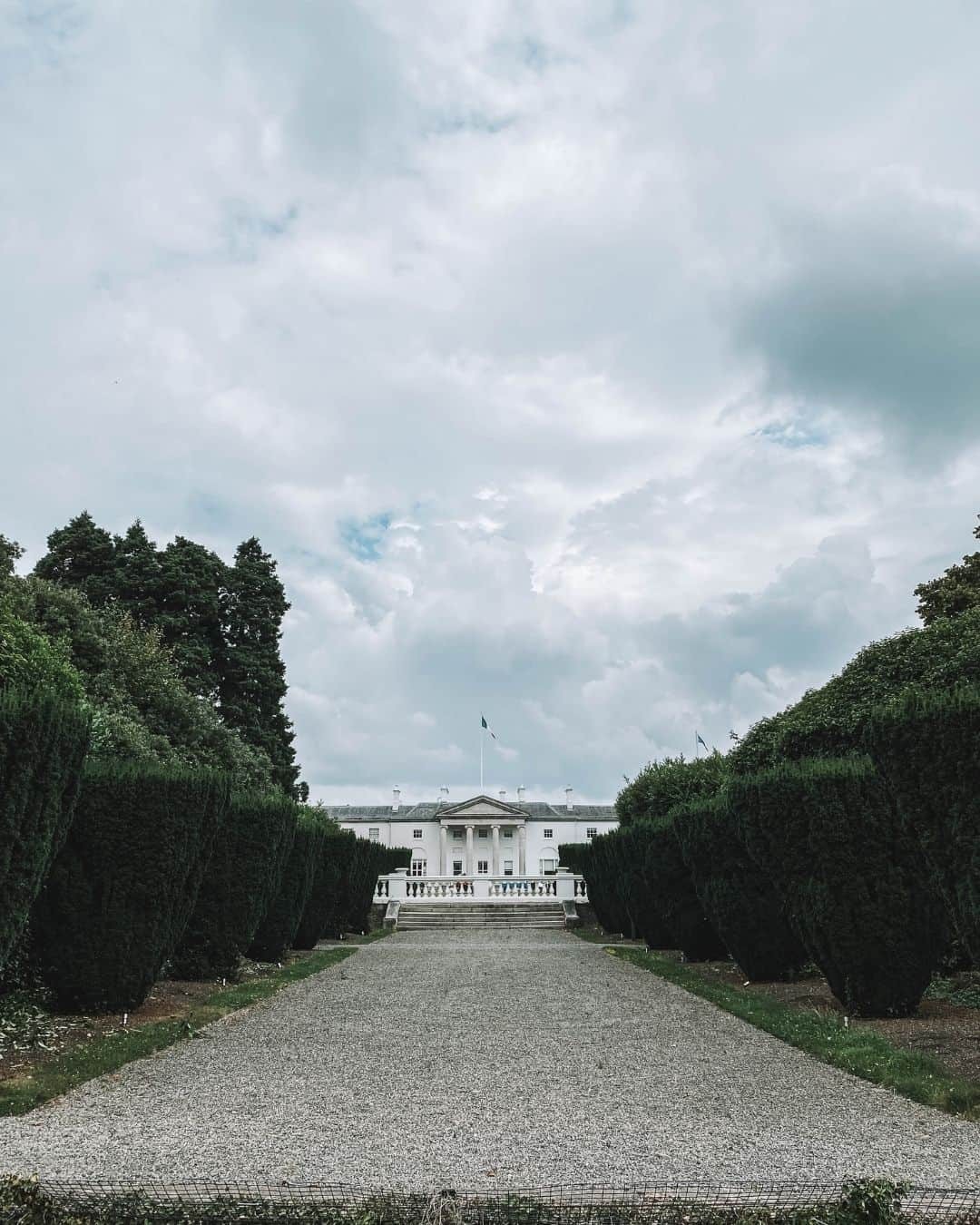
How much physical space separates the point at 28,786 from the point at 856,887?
759 cm

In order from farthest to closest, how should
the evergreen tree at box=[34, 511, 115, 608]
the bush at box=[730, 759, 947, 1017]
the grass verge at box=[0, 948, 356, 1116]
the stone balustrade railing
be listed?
the evergreen tree at box=[34, 511, 115, 608]
the stone balustrade railing
the bush at box=[730, 759, 947, 1017]
the grass verge at box=[0, 948, 356, 1116]

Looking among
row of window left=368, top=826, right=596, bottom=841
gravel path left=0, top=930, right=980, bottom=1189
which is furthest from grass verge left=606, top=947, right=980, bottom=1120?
row of window left=368, top=826, right=596, bottom=841

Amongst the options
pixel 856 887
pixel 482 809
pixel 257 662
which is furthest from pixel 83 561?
pixel 482 809

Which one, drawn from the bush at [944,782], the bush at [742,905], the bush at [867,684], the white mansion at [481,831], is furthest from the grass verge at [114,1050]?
the white mansion at [481,831]

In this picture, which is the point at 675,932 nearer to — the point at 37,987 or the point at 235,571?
the point at 37,987

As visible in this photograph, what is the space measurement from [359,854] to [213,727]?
6.64 metres

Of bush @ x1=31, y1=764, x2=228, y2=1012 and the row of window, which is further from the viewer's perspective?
the row of window

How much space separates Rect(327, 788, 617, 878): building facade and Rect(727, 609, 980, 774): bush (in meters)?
61.8

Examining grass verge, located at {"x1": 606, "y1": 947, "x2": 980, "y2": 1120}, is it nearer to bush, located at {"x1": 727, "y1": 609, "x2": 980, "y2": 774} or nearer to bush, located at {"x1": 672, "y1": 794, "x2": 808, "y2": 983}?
bush, located at {"x1": 672, "y1": 794, "x2": 808, "y2": 983}

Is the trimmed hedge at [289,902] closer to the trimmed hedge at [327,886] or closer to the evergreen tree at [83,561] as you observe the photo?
the trimmed hedge at [327,886]

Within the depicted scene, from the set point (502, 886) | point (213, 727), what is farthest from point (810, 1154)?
point (502, 886)

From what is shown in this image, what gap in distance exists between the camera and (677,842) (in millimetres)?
16062

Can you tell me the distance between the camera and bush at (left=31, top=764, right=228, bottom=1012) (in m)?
9.75

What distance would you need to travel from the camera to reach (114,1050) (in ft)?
27.0
